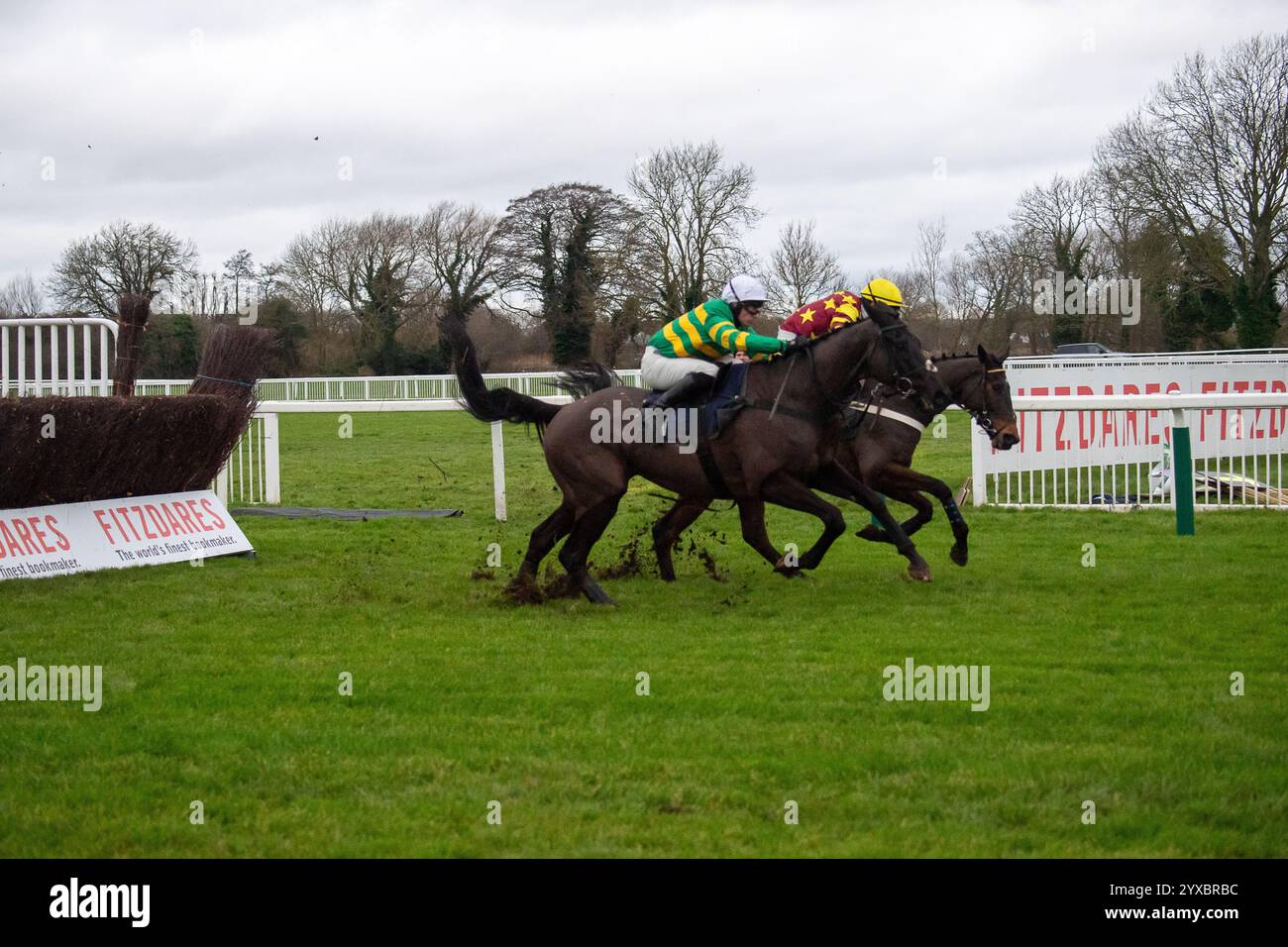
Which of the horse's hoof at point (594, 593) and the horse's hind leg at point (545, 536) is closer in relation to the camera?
the horse's hoof at point (594, 593)

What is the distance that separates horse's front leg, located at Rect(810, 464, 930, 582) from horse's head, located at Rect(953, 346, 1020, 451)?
1.22 metres

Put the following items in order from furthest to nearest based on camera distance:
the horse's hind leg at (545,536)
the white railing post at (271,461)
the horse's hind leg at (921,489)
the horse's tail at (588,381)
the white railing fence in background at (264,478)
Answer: the white railing post at (271,461) < the white railing fence in background at (264,478) < the horse's tail at (588,381) < the horse's hind leg at (921,489) < the horse's hind leg at (545,536)

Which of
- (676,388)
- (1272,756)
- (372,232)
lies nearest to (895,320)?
(676,388)

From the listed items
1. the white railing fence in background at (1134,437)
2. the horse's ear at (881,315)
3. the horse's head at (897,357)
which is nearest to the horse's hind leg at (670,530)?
the horse's head at (897,357)

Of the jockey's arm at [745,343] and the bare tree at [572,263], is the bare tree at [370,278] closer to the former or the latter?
the bare tree at [572,263]

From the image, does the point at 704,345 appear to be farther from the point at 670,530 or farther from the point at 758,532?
the point at 670,530

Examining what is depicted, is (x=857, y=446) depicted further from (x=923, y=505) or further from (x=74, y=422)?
(x=74, y=422)

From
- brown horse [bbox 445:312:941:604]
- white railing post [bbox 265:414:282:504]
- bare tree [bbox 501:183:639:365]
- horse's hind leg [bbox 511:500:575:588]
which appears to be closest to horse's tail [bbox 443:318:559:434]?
brown horse [bbox 445:312:941:604]

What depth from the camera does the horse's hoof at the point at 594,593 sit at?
25.7 ft

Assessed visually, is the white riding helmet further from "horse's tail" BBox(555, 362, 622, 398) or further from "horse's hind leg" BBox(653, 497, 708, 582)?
"horse's hind leg" BBox(653, 497, 708, 582)

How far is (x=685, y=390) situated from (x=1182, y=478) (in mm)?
4945

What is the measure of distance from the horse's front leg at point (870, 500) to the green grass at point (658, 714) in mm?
175

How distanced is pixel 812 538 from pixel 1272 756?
6.32m

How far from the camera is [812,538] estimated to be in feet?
35.1
